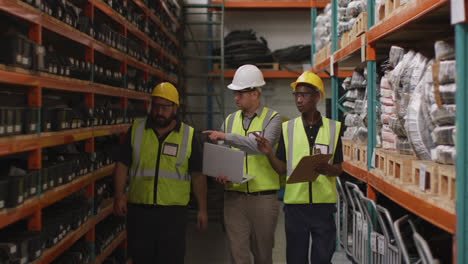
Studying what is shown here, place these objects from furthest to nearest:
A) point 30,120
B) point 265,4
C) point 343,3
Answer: point 265,4
point 343,3
point 30,120

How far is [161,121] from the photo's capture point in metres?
3.82

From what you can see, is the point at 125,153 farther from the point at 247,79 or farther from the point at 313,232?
the point at 313,232

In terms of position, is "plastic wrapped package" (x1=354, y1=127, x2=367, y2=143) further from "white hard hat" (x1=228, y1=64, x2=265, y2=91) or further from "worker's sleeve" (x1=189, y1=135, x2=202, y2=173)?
"worker's sleeve" (x1=189, y1=135, x2=202, y2=173)

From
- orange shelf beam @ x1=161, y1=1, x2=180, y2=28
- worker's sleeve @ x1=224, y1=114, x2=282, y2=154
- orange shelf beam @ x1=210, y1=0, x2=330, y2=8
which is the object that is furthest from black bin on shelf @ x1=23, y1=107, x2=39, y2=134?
orange shelf beam @ x1=210, y1=0, x2=330, y2=8

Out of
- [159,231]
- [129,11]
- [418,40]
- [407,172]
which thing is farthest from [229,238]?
[129,11]

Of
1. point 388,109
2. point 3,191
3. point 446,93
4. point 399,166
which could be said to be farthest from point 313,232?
point 3,191

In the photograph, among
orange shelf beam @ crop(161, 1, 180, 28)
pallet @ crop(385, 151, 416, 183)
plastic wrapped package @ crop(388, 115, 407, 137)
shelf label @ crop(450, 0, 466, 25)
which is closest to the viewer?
shelf label @ crop(450, 0, 466, 25)

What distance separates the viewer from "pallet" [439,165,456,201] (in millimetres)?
2510

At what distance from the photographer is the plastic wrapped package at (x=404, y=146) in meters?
3.67

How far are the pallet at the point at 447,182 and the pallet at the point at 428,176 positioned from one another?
0.06 m

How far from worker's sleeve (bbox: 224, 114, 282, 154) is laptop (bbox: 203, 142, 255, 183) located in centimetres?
20

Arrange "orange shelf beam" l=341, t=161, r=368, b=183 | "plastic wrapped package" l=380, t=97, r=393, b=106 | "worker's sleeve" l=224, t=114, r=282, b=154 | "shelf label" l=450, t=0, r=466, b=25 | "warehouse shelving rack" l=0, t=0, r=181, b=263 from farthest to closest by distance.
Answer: "orange shelf beam" l=341, t=161, r=368, b=183, "plastic wrapped package" l=380, t=97, r=393, b=106, "worker's sleeve" l=224, t=114, r=282, b=154, "warehouse shelving rack" l=0, t=0, r=181, b=263, "shelf label" l=450, t=0, r=466, b=25

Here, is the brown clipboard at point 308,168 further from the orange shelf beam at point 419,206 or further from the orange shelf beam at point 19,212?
the orange shelf beam at point 19,212

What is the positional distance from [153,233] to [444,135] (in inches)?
92.7
